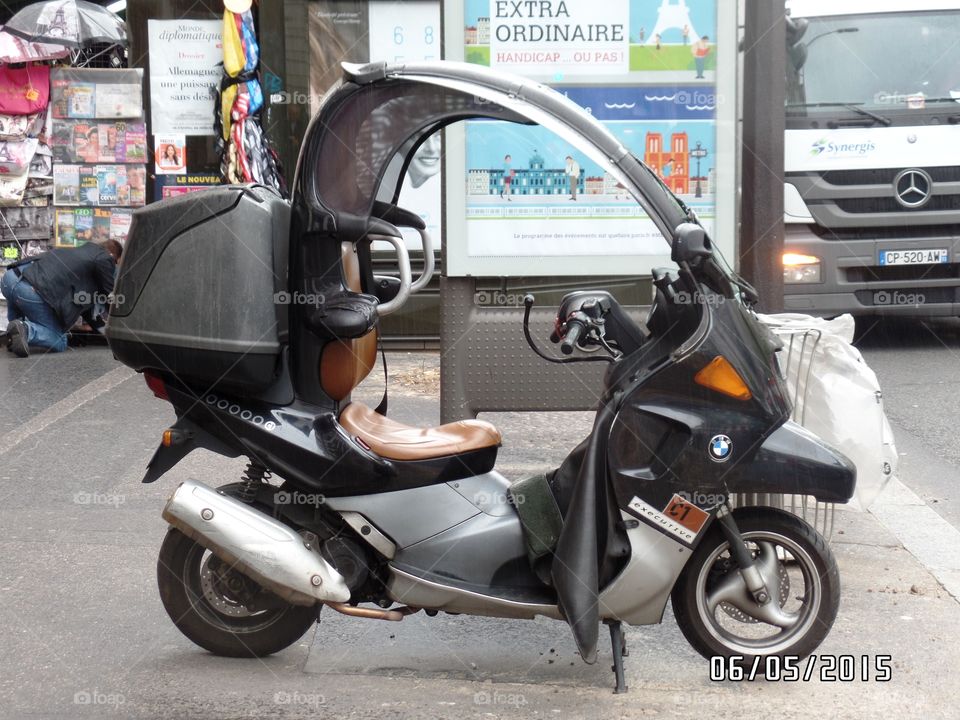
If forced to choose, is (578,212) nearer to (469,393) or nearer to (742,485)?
(469,393)

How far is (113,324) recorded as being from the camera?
4207mm

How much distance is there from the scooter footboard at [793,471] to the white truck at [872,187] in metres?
6.58

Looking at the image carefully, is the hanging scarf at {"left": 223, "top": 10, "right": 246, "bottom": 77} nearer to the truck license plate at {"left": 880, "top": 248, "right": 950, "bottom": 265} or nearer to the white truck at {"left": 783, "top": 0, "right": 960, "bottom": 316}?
the white truck at {"left": 783, "top": 0, "right": 960, "bottom": 316}

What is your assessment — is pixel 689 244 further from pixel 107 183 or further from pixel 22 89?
pixel 22 89

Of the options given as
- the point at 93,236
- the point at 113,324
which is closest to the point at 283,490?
the point at 113,324

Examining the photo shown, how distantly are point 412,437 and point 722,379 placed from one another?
102cm

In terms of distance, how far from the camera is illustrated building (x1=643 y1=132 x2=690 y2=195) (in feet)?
20.9

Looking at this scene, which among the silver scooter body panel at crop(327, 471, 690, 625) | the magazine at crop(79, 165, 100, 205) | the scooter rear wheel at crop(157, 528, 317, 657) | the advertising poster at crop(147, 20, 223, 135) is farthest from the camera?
the magazine at crop(79, 165, 100, 205)
